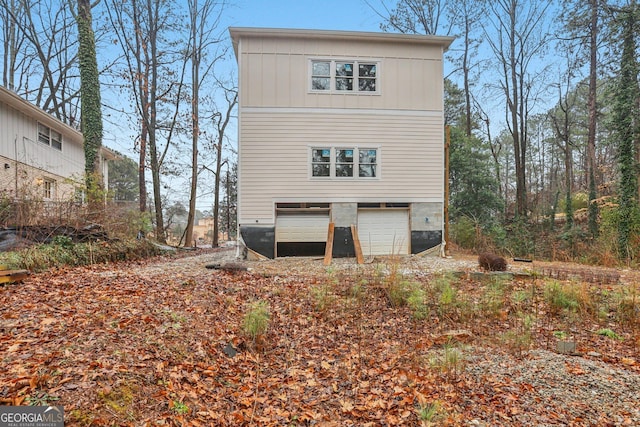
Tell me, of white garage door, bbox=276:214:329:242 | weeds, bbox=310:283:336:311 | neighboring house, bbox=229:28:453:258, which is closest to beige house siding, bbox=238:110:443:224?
neighboring house, bbox=229:28:453:258

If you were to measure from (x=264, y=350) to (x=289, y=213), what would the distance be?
6934 millimetres

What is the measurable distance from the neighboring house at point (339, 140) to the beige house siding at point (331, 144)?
3 centimetres

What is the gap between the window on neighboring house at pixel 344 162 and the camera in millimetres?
10641

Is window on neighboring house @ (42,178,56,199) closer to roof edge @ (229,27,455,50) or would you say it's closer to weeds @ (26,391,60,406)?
roof edge @ (229,27,455,50)

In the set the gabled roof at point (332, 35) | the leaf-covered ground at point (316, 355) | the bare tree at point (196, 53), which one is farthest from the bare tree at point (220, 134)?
the leaf-covered ground at point (316, 355)

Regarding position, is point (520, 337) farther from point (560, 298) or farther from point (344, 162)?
point (344, 162)

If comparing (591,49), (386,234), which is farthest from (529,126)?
(386,234)

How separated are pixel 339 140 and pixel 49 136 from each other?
12279mm

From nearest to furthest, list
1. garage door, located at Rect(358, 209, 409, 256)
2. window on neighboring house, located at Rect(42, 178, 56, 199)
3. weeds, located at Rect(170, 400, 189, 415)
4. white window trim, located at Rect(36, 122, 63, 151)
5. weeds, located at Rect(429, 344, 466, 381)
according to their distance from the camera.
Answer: weeds, located at Rect(170, 400, 189, 415) → weeds, located at Rect(429, 344, 466, 381) → garage door, located at Rect(358, 209, 409, 256) → white window trim, located at Rect(36, 122, 63, 151) → window on neighboring house, located at Rect(42, 178, 56, 199)

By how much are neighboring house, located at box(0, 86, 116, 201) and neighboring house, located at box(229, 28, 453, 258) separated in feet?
17.7

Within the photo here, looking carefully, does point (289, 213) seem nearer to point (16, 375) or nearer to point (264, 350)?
point (264, 350)

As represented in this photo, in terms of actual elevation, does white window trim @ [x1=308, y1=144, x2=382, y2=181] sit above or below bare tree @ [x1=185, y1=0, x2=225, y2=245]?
below

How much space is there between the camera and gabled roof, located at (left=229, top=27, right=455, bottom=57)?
10.1 meters

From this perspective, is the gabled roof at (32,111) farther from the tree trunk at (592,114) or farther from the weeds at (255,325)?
the tree trunk at (592,114)
